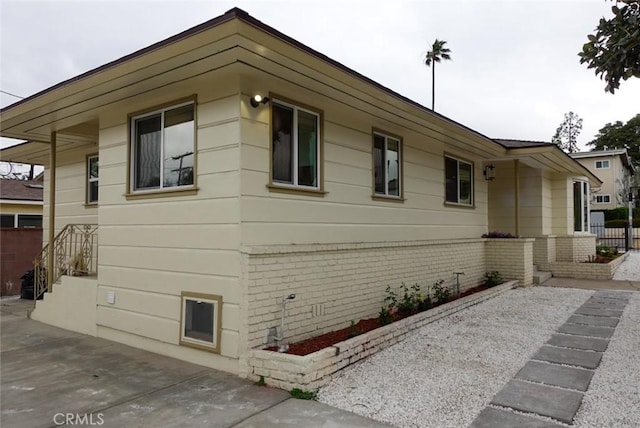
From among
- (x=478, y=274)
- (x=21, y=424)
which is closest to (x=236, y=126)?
(x=21, y=424)

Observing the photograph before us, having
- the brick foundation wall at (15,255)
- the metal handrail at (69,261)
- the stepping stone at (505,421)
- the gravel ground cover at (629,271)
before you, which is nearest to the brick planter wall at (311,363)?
the stepping stone at (505,421)

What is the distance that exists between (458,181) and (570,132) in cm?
5795

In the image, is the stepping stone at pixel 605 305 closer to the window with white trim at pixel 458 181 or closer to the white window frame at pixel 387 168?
the window with white trim at pixel 458 181

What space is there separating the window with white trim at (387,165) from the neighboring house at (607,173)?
31.1 metres

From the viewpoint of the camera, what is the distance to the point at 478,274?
32.5ft

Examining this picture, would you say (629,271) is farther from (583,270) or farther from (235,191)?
(235,191)

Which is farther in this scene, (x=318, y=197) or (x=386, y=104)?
(x=386, y=104)

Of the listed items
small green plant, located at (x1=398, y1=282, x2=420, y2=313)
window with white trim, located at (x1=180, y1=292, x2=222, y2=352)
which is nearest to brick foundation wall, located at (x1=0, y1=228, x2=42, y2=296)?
window with white trim, located at (x1=180, y1=292, x2=222, y2=352)

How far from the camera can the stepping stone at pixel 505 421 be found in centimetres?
323

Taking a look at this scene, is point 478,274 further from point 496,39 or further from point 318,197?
point 496,39

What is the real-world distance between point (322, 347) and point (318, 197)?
192cm

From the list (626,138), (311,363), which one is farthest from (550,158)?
(626,138)

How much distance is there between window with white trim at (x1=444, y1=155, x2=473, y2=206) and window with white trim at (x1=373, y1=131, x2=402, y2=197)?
2.04 m

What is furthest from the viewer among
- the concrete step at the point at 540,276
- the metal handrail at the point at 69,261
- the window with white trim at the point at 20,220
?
the window with white trim at the point at 20,220
